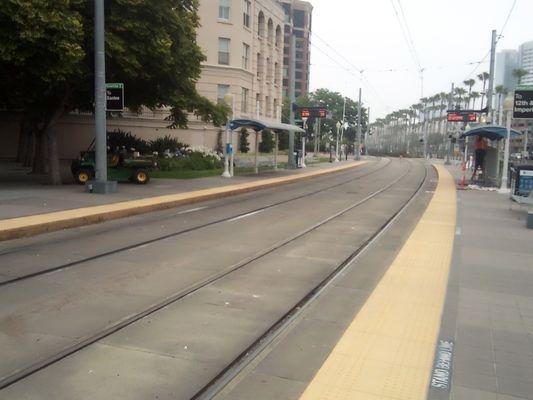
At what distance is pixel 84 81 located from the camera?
18.7m

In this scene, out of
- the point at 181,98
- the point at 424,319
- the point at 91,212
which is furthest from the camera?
the point at 181,98

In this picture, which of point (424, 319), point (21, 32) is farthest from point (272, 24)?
point (424, 319)

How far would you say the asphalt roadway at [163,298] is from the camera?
4.63m

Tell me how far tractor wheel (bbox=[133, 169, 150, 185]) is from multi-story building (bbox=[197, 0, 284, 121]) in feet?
65.7

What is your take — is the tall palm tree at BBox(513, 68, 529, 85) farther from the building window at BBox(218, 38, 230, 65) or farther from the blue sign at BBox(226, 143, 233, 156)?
the blue sign at BBox(226, 143, 233, 156)

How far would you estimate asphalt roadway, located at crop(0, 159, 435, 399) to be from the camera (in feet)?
15.2

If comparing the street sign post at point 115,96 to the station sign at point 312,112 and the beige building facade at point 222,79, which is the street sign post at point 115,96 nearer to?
the beige building facade at point 222,79

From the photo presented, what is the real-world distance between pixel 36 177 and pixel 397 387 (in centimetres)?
2113

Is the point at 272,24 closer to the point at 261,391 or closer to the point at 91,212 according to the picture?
the point at 91,212

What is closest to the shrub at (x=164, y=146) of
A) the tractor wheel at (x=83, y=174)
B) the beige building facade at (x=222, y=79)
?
the beige building facade at (x=222, y=79)

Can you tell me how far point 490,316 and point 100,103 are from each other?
13.5 meters

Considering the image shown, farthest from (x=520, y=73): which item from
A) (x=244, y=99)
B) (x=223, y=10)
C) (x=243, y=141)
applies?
(x=223, y=10)

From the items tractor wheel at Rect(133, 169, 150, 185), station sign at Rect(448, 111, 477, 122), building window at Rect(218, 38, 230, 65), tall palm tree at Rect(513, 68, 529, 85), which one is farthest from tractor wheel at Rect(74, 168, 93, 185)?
tall palm tree at Rect(513, 68, 529, 85)

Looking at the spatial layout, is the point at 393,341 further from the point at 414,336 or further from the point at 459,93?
the point at 459,93
